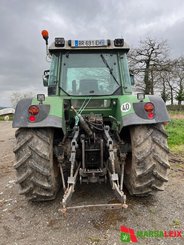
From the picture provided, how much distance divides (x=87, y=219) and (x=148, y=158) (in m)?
1.10

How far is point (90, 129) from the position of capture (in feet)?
11.3

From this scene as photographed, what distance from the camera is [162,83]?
30828 mm

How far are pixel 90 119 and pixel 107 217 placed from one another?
137 centimetres

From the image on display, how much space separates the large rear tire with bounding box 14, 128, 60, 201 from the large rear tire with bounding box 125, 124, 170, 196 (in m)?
1.10

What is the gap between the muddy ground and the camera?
2701mm

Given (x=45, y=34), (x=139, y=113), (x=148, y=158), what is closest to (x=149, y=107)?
(x=139, y=113)

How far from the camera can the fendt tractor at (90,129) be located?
10.2ft

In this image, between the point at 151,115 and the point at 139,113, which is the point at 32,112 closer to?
the point at 139,113

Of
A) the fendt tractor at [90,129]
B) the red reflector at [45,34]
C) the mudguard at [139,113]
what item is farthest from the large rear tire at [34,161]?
the red reflector at [45,34]
